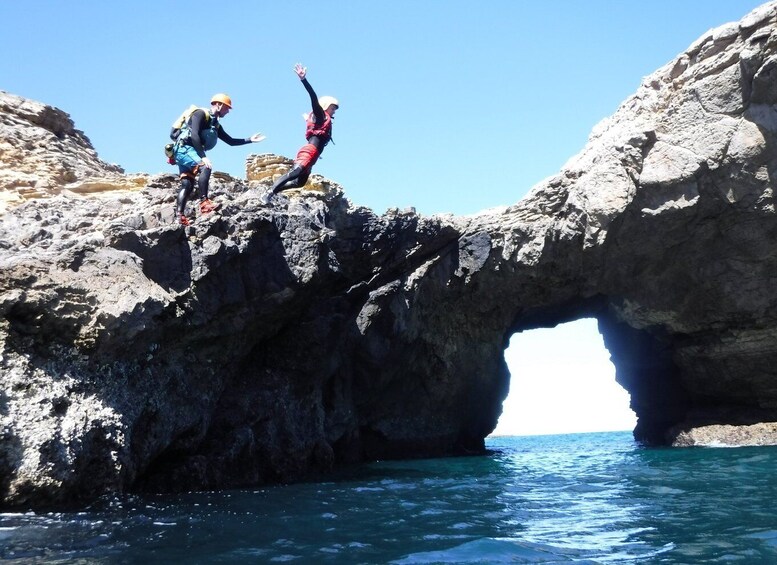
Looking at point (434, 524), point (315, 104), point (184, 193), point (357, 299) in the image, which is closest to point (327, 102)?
point (315, 104)

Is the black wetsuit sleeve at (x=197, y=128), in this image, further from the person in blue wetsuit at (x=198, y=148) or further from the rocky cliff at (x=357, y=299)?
the rocky cliff at (x=357, y=299)

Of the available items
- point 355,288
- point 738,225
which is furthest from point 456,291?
point 738,225

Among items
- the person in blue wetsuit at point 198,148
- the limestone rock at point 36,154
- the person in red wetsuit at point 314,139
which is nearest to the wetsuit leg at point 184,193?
the person in blue wetsuit at point 198,148

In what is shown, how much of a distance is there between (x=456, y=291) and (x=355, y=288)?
4297mm

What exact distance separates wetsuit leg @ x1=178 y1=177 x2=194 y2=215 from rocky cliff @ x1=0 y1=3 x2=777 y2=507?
37cm

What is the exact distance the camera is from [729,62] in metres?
A: 16.5

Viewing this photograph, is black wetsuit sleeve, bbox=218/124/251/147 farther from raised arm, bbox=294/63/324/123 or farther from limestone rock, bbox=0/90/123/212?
limestone rock, bbox=0/90/123/212

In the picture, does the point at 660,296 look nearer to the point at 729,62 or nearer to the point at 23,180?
the point at 729,62

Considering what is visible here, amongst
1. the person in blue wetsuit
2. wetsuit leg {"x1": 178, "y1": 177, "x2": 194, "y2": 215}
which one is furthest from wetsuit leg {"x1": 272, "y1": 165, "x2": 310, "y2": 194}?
wetsuit leg {"x1": 178, "y1": 177, "x2": 194, "y2": 215}

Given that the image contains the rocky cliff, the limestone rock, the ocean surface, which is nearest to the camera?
the ocean surface

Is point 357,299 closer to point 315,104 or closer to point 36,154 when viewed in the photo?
Result: point 315,104

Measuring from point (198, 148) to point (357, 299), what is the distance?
6583 millimetres

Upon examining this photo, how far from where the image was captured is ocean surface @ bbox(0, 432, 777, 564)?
5.78 metres

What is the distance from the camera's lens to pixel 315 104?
12.2 metres
